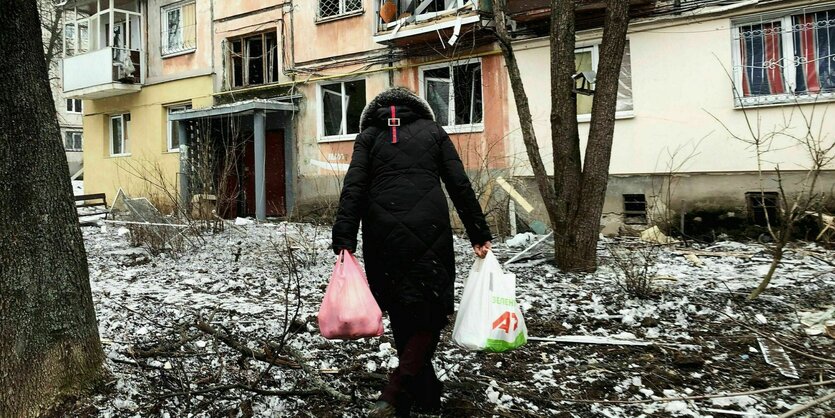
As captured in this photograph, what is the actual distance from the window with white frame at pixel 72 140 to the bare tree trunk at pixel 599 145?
30625 mm

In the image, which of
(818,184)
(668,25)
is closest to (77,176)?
(668,25)

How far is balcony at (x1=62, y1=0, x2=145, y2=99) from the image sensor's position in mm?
16656

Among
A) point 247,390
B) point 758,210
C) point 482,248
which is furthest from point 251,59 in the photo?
point 482,248

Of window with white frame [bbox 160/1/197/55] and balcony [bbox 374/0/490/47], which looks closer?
balcony [bbox 374/0/490/47]

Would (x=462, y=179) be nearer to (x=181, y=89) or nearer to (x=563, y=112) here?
(x=563, y=112)

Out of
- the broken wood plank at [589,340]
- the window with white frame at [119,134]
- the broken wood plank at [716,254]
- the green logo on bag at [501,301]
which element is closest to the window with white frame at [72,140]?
the window with white frame at [119,134]

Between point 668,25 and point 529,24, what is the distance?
252 cm

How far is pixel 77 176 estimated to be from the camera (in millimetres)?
27078

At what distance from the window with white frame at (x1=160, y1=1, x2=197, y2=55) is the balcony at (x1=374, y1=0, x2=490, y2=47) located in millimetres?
6388

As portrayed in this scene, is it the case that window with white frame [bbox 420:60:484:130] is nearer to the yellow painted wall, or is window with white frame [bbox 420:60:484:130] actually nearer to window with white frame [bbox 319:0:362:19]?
window with white frame [bbox 319:0:362:19]

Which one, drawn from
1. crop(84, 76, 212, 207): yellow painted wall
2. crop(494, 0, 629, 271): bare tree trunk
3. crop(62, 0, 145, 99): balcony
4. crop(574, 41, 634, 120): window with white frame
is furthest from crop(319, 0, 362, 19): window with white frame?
crop(494, 0, 629, 271): bare tree trunk

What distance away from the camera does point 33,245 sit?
2619 millimetres

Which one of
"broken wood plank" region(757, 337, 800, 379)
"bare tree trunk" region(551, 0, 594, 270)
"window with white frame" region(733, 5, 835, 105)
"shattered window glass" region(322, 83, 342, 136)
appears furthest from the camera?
"shattered window glass" region(322, 83, 342, 136)

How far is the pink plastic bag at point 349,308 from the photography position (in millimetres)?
2512
